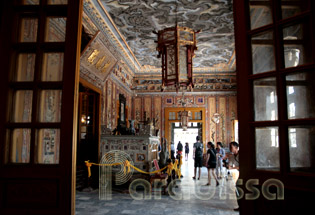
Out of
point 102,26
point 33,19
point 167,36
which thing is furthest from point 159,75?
point 33,19

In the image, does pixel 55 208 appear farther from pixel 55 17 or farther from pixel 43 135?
pixel 55 17

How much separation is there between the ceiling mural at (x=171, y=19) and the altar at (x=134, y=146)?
458cm

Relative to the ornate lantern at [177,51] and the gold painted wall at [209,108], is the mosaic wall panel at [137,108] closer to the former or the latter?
the gold painted wall at [209,108]

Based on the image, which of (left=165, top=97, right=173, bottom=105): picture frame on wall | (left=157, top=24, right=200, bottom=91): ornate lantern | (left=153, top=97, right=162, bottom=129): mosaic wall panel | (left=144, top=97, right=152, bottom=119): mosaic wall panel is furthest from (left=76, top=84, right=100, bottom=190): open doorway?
(left=165, top=97, right=173, bottom=105): picture frame on wall

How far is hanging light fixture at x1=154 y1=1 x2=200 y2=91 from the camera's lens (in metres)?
7.80

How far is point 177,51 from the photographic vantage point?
7.80 metres

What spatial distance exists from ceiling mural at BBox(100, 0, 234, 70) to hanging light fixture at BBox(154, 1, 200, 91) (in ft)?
4.40

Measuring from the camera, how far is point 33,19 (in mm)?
2537

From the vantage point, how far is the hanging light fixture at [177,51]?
25.6ft

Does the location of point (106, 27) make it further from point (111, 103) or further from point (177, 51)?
point (177, 51)

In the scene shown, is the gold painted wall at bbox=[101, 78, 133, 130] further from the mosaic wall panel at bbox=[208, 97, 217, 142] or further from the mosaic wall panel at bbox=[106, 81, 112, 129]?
the mosaic wall panel at bbox=[208, 97, 217, 142]

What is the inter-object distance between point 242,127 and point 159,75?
605 inches

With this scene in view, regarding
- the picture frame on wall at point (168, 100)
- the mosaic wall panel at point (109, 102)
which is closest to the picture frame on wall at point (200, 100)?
the picture frame on wall at point (168, 100)

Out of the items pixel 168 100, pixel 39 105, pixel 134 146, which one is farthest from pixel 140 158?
pixel 168 100
